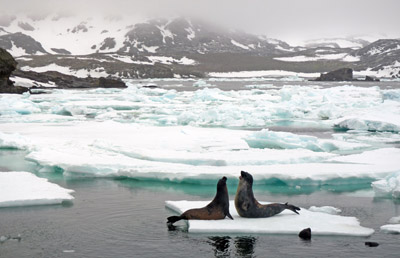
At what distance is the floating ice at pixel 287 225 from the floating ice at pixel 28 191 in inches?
89.4

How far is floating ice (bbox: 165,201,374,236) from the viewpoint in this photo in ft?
26.2

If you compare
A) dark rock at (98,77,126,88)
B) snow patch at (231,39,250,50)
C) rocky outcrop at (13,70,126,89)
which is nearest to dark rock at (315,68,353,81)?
dark rock at (98,77,126,88)

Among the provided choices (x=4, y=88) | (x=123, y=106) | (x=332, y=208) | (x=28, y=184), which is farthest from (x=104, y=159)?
(x=4, y=88)

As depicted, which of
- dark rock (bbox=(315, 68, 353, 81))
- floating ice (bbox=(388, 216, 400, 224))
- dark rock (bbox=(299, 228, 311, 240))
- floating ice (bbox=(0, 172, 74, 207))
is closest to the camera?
dark rock (bbox=(299, 228, 311, 240))

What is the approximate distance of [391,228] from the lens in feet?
26.6

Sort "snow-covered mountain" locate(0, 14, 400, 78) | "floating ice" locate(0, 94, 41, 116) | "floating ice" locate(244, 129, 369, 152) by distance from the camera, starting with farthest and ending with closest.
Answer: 1. "snow-covered mountain" locate(0, 14, 400, 78)
2. "floating ice" locate(0, 94, 41, 116)
3. "floating ice" locate(244, 129, 369, 152)

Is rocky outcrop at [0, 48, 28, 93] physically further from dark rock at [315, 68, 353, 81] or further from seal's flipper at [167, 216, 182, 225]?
dark rock at [315, 68, 353, 81]

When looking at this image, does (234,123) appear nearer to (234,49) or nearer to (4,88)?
(4,88)

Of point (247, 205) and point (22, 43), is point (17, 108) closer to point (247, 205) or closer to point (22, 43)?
point (247, 205)

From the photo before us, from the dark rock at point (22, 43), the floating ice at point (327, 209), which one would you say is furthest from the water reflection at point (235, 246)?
the dark rock at point (22, 43)

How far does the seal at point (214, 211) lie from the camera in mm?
8492

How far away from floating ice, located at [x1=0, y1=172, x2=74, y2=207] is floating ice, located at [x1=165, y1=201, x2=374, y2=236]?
2.27m

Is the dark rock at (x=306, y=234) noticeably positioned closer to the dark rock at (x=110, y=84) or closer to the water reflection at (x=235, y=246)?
the water reflection at (x=235, y=246)

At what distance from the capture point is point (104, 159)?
12.9 meters
